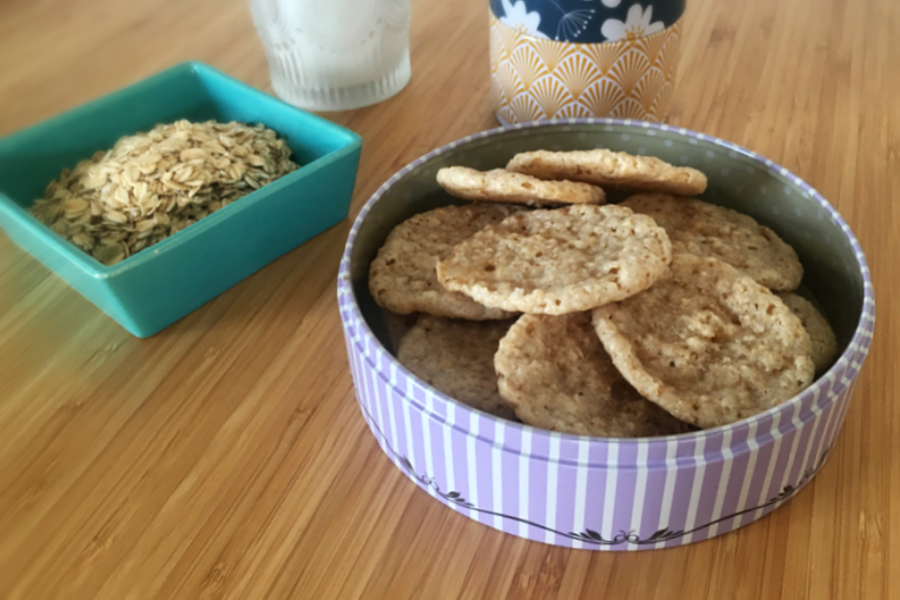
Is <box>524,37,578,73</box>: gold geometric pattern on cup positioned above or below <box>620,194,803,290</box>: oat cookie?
above

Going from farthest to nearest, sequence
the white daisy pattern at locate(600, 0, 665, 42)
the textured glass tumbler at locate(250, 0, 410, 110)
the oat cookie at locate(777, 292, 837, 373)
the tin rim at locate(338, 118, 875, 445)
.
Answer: the textured glass tumbler at locate(250, 0, 410, 110) < the white daisy pattern at locate(600, 0, 665, 42) < the oat cookie at locate(777, 292, 837, 373) < the tin rim at locate(338, 118, 875, 445)

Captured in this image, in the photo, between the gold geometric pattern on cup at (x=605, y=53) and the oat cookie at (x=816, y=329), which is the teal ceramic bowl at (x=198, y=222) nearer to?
the gold geometric pattern on cup at (x=605, y=53)

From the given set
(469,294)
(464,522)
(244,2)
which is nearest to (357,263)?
(469,294)

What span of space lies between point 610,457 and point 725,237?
30 centimetres

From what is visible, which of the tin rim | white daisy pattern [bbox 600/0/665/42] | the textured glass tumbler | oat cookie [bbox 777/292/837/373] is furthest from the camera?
the textured glass tumbler

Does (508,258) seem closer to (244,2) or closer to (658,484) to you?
(658,484)

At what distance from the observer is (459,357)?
0.58 m

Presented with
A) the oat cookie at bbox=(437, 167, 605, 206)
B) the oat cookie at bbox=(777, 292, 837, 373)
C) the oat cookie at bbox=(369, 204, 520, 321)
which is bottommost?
the oat cookie at bbox=(777, 292, 837, 373)

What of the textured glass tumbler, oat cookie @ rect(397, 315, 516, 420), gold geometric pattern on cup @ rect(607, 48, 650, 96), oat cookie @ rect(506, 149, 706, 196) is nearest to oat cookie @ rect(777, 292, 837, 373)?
oat cookie @ rect(506, 149, 706, 196)

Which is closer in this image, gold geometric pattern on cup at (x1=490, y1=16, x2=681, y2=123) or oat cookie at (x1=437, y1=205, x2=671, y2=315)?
oat cookie at (x1=437, y1=205, x2=671, y2=315)

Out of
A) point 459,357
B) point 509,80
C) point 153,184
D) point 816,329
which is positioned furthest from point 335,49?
point 816,329

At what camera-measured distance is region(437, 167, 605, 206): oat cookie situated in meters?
0.60

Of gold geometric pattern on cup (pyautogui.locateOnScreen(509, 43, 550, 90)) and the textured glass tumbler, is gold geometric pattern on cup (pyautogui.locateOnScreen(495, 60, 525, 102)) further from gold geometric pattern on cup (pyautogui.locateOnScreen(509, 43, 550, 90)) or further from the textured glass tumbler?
the textured glass tumbler

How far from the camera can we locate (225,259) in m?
0.74
